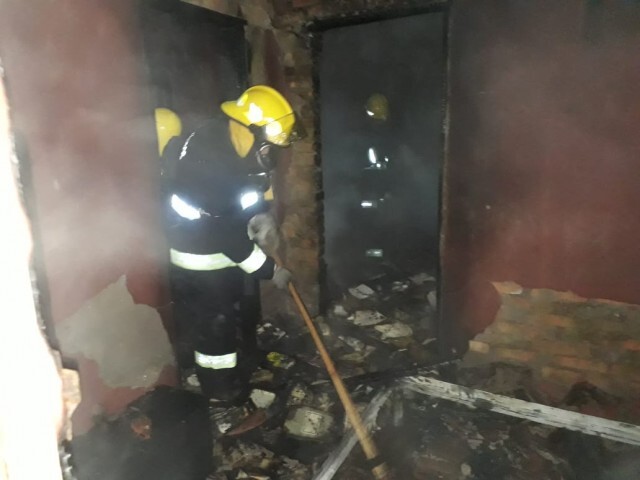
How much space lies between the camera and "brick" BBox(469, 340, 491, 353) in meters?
2.95

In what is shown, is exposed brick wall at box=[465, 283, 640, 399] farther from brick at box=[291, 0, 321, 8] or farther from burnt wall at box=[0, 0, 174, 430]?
brick at box=[291, 0, 321, 8]

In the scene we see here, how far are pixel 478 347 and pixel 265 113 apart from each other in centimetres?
196

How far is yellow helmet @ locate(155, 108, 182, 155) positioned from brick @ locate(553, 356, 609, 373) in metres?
Answer: 2.57

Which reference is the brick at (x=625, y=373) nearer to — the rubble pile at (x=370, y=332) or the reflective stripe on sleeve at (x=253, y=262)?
the rubble pile at (x=370, y=332)

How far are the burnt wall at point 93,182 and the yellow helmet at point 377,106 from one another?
2.84 meters

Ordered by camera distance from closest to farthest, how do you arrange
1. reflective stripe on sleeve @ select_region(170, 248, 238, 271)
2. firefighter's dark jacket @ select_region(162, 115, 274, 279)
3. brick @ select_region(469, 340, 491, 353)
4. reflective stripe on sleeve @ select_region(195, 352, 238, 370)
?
firefighter's dark jacket @ select_region(162, 115, 274, 279)
reflective stripe on sleeve @ select_region(170, 248, 238, 271)
reflective stripe on sleeve @ select_region(195, 352, 238, 370)
brick @ select_region(469, 340, 491, 353)

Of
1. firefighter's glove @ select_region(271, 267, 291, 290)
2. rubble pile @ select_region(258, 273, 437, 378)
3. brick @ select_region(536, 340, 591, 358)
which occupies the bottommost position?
rubble pile @ select_region(258, 273, 437, 378)

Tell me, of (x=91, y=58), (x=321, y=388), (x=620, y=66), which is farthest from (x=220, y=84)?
(x=620, y=66)

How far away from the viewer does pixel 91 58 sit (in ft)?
6.66

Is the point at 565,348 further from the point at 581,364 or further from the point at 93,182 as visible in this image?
the point at 93,182

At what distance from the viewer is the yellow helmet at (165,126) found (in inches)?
98.7

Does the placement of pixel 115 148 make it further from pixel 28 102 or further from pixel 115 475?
pixel 115 475

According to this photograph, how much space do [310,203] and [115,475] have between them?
2.35 meters

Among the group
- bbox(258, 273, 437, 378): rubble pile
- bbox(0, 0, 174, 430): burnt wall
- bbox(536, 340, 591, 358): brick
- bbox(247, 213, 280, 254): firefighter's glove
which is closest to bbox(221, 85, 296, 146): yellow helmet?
bbox(0, 0, 174, 430): burnt wall
